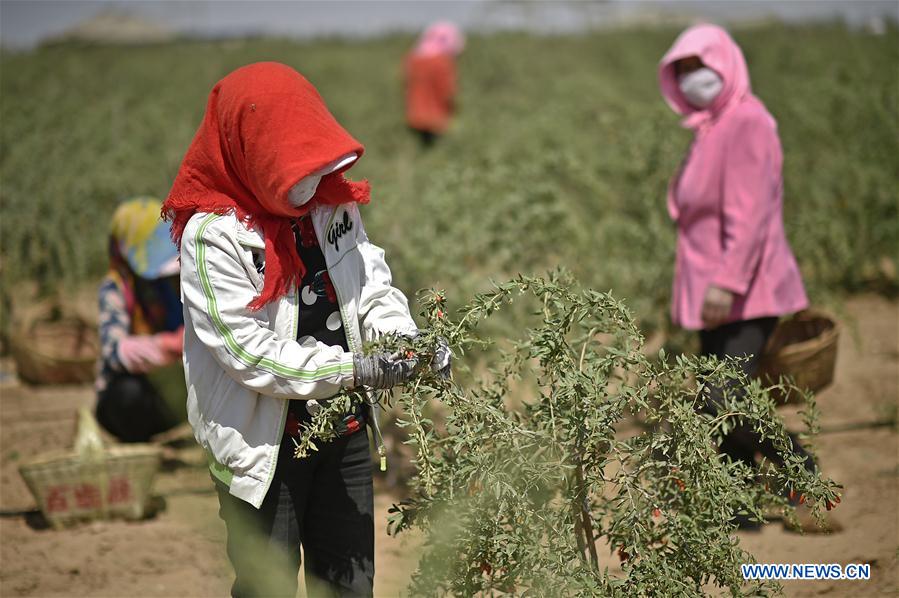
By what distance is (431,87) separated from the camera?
1058cm

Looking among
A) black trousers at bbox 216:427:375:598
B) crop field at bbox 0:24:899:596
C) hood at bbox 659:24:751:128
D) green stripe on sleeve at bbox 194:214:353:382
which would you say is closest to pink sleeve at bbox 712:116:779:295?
hood at bbox 659:24:751:128

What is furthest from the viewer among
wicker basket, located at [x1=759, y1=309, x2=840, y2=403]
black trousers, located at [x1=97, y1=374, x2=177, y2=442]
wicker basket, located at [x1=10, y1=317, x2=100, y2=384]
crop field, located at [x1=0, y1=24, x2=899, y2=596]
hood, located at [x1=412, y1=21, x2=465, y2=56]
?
hood, located at [x1=412, y1=21, x2=465, y2=56]

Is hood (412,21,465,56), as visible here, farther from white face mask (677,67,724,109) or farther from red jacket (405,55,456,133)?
white face mask (677,67,724,109)

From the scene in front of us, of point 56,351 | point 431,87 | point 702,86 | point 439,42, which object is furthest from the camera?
point 439,42

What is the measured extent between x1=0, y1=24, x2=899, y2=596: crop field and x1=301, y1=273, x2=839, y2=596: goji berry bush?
1cm

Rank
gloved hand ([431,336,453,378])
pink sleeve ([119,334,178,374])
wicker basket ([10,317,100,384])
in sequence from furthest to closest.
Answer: wicker basket ([10,317,100,384]) → pink sleeve ([119,334,178,374]) → gloved hand ([431,336,453,378])

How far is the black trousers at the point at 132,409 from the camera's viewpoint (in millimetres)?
3814

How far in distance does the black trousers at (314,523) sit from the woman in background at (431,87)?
28.6 feet

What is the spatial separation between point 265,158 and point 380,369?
502mm

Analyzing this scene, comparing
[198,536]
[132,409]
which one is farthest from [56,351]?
[198,536]

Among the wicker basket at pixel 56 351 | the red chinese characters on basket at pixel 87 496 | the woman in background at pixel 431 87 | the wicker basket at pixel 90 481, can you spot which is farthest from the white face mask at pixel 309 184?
the woman in background at pixel 431 87

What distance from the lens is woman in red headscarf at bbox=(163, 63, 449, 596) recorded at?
196cm

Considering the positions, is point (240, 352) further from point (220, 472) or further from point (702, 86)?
point (702, 86)

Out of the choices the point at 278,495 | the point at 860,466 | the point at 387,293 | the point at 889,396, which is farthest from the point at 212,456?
the point at 889,396
